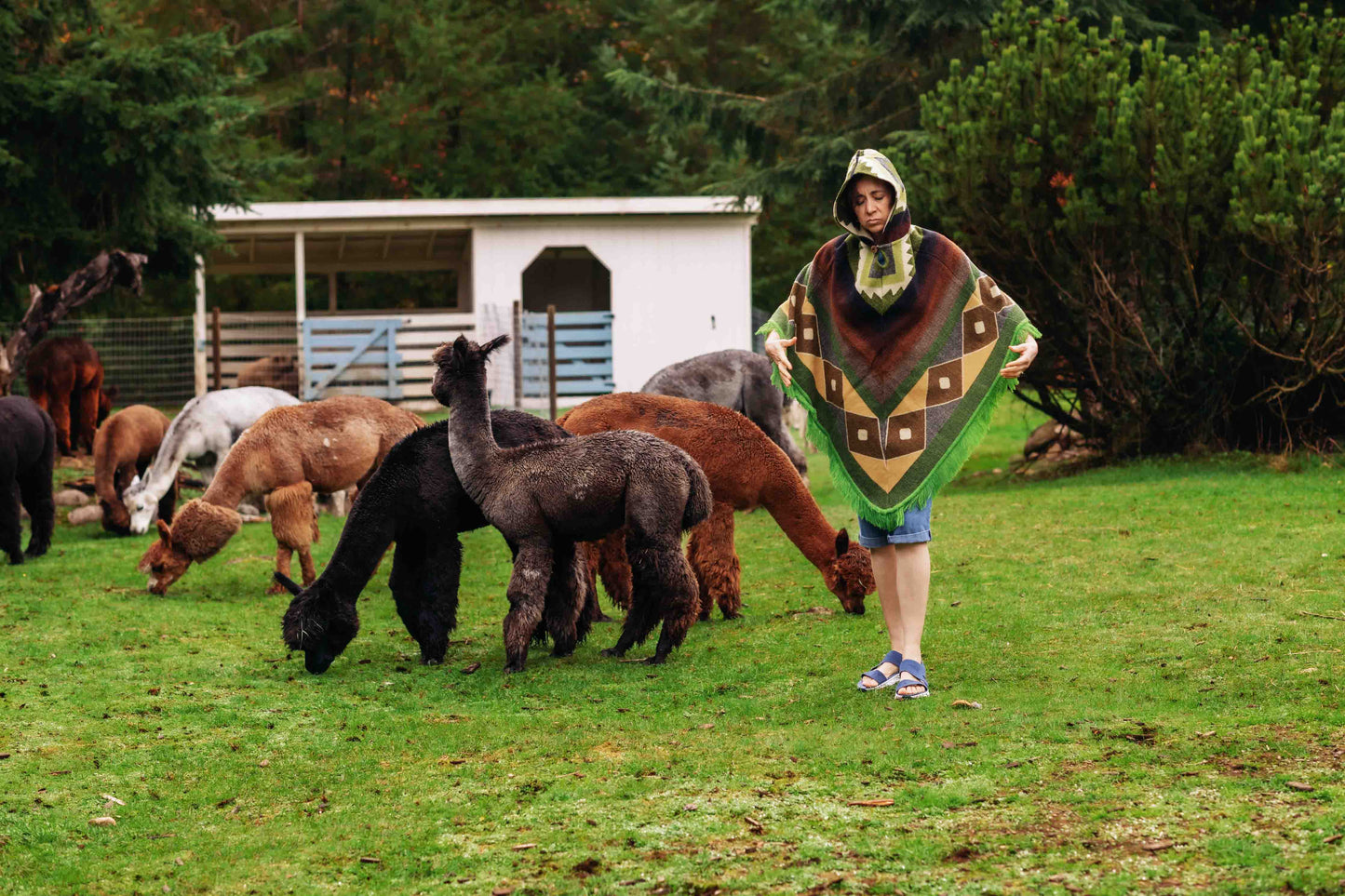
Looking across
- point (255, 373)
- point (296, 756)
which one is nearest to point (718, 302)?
point (255, 373)

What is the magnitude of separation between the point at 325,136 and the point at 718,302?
16.8 metres

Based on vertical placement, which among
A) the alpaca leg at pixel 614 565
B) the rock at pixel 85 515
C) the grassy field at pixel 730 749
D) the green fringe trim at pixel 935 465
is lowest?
the rock at pixel 85 515

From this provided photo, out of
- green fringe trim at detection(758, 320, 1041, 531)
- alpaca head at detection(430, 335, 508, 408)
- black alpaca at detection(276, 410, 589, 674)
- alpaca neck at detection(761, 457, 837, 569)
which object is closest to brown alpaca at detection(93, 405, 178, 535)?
black alpaca at detection(276, 410, 589, 674)

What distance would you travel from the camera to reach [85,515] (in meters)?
15.4

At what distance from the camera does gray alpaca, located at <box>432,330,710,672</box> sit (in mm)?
7609

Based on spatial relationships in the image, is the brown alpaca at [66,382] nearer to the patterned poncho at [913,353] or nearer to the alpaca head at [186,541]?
the alpaca head at [186,541]

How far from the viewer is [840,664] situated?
25.1 ft

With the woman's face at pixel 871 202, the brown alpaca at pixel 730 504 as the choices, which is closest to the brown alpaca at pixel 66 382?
the brown alpaca at pixel 730 504

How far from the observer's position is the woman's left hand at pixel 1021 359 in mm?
6531

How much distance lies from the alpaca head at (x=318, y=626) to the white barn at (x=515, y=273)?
54.5 ft

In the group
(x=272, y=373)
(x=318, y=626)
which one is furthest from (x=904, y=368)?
(x=272, y=373)

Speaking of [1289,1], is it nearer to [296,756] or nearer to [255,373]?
[255,373]

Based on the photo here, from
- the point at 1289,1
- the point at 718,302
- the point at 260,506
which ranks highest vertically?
the point at 1289,1

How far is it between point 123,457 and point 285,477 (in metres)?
4.41
